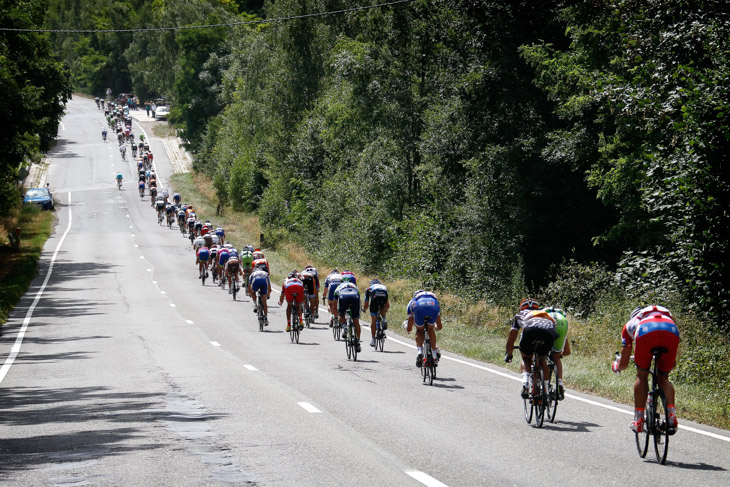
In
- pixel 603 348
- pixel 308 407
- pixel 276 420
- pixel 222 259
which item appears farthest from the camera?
pixel 222 259

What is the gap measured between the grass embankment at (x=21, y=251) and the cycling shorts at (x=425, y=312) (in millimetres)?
17224

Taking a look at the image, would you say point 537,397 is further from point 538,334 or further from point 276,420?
point 276,420

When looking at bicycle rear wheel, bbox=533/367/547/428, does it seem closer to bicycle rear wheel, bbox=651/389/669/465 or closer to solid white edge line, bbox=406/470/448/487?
bicycle rear wheel, bbox=651/389/669/465

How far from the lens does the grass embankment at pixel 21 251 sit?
35.5 meters

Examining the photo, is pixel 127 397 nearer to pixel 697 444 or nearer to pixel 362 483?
pixel 362 483

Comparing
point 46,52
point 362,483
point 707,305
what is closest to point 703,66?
point 707,305

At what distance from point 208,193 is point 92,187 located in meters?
14.1

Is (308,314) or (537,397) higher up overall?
(537,397)

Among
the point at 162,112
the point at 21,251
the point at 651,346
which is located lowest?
the point at 21,251

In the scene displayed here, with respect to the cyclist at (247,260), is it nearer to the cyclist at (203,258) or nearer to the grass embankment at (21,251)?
the cyclist at (203,258)

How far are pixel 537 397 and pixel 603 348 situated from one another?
9849 millimetres

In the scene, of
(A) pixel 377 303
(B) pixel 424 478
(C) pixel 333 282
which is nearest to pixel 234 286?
(C) pixel 333 282

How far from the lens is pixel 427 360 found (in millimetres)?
14984

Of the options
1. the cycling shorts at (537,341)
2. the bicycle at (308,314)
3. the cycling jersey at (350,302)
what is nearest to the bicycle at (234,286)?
the bicycle at (308,314)
